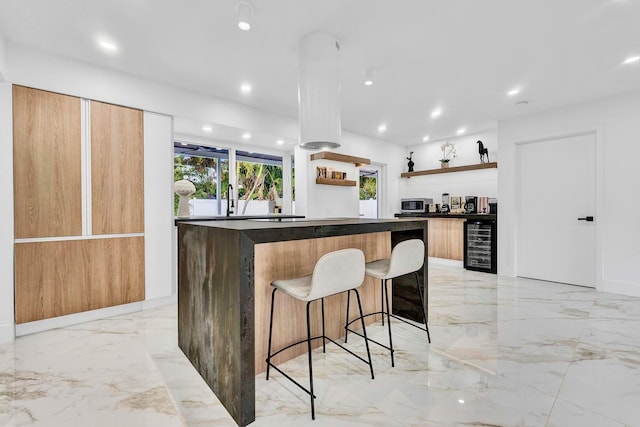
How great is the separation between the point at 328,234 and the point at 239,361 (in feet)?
2.74

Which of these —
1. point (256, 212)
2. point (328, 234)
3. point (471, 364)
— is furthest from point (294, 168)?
point (471, 364)

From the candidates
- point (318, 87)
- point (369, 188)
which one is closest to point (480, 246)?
point (369, 188)

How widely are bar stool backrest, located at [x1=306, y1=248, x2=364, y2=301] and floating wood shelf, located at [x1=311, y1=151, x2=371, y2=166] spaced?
3239 millimetres

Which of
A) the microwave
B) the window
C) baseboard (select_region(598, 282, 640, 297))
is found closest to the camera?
baseboard (select_region(598, 282, 640, 297))

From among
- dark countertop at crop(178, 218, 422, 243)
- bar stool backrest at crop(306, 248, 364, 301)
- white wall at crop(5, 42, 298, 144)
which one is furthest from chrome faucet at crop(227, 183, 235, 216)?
bar stool backrest at crop(306, 248, 364, 301)

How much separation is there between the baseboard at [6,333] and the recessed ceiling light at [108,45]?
2.49 meters

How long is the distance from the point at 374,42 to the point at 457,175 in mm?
4139

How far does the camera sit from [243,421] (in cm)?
152

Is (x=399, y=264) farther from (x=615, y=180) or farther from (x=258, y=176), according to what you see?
(x=615, y=180)

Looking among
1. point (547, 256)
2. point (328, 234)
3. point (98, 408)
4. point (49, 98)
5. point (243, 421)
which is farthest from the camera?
point (547, 256)

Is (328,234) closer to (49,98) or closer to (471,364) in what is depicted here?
(471,364)

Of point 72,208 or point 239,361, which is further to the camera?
point 72,208

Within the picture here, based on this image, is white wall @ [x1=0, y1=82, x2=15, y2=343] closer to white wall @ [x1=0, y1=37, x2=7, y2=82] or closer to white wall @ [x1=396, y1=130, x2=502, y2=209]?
white wall @ [x1=0, y1=37, x2=7, y2=82]

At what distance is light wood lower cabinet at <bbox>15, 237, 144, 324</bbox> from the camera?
2693 millimetres
